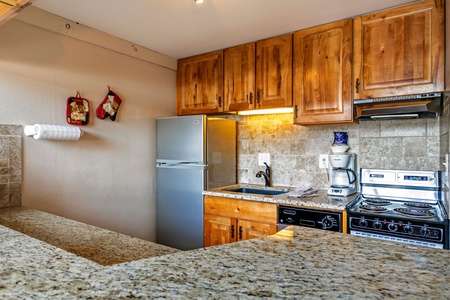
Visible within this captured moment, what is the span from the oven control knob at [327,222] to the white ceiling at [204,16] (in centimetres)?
150

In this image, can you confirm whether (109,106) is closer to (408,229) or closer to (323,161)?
(323,161)

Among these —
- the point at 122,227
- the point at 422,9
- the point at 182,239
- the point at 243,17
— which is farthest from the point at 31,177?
the point at 422,9

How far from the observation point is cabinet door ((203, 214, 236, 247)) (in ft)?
8.33

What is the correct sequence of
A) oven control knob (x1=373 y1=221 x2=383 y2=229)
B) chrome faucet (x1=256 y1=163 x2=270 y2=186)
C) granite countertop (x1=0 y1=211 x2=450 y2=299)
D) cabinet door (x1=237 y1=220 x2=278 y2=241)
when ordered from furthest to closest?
chrome faucet (x1=256 y1=163 x2=270 y2=186) → cabinet door (x1=237 y1=220 x2=278 y2=241) → oven control knob (x1=373 y1=221 x2=383 y2=229) → granite countertop (x1=0 y1=211 x2=450 y2=299)

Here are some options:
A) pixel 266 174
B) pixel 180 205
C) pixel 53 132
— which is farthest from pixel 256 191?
pixel 53 132

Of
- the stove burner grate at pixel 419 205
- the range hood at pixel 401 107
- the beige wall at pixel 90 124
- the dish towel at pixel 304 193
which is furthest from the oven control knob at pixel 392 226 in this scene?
the beige wall at pixel 90 124

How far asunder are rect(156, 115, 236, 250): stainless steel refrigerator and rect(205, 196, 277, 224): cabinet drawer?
13 centimetres

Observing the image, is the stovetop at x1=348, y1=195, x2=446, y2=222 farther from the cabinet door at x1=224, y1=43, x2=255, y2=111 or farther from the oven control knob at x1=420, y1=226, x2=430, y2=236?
the cabinet door at x1=224, y1=43, x2=255, y2=111

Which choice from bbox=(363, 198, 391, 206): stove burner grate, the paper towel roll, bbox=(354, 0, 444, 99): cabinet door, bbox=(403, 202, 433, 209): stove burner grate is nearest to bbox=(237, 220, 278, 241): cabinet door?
bbox=(363, 198, 391, 206): stove burner grate

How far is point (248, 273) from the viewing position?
0.70m

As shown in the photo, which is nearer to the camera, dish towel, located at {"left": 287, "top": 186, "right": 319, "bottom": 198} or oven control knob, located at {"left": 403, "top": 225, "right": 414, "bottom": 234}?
oven control knob, located at {"left": 403, "top": 225, "right": 414, "bottom": 234}

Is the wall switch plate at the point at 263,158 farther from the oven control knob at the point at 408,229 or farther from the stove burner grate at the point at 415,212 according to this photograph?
the oven control knob at the point at 408,229

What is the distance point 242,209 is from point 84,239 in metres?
1.39

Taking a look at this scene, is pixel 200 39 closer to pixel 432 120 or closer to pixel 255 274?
pixel 432 120
